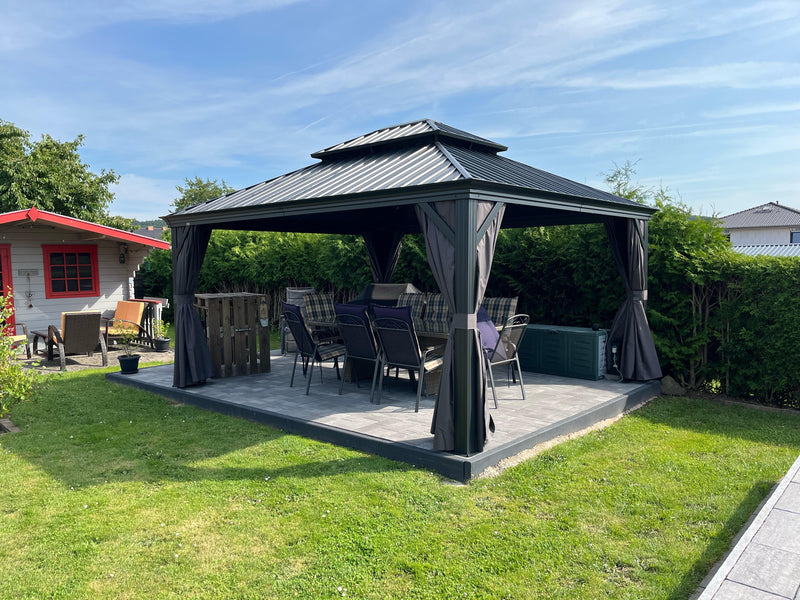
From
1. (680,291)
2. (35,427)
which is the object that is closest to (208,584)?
(35,427)

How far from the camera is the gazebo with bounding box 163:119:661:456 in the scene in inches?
166

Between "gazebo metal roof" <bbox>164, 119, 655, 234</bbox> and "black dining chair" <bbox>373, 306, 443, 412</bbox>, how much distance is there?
1.09m

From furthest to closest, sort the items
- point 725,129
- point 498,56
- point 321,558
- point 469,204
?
point 725,129 → point 498,56 → point 469,204 → point 321,558

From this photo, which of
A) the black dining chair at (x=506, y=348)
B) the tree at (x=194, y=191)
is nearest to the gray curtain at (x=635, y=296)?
the black dining chair at (x=506, y=348)

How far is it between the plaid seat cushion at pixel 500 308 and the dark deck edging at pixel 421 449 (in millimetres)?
1792

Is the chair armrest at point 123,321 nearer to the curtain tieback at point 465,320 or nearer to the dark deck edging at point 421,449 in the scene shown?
the dark deck edging at point 421,449

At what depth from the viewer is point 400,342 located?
5.52 metres

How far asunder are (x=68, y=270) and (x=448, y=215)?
10.8 meters

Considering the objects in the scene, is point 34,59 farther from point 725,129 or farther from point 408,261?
point 725,129

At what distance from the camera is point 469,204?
4074mm

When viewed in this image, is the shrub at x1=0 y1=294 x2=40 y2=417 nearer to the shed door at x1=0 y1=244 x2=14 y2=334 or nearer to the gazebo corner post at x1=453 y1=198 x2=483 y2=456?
the gazebo corner post at x1=453 y1=198 x2=483 y2=456

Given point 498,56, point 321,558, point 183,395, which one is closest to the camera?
point 321,558

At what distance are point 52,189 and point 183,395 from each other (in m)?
16.5

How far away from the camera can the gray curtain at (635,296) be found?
6.80 m
